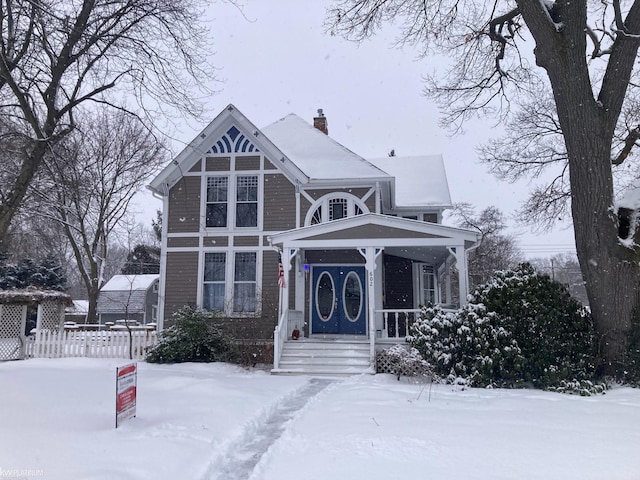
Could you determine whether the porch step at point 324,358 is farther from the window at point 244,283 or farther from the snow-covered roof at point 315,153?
the snow-covered roof at point 315,153

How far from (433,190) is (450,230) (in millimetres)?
6060

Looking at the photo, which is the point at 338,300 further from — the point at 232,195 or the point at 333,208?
the point at 232,195

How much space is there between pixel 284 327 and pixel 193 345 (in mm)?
2338

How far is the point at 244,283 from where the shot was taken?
15219 millimetres

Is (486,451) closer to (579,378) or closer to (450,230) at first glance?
(579,378)

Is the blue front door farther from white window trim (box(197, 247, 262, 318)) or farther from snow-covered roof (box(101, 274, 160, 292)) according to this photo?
snow-covered roof (box(101, 274, 160, 292))

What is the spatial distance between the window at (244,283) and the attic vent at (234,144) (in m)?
3.34

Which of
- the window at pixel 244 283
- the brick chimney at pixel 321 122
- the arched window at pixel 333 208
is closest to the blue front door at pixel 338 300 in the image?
the arched window at pixel 333 208

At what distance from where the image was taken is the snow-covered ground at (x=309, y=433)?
15.2 ft

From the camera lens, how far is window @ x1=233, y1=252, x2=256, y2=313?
589 inches

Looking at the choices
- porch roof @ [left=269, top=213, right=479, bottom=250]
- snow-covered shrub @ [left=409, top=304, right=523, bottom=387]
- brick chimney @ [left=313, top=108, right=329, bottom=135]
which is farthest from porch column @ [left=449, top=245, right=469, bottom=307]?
brick chimney @ [left=313, top=108, right=329, bottom=135]

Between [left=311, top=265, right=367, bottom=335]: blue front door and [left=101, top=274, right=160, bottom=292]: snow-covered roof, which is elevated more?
[left=101, top=274, right=160, bottom=292]: snow-covered roof

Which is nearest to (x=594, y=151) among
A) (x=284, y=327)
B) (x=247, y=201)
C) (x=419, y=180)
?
(x=284, y=327)

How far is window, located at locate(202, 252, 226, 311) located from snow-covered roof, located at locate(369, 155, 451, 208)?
6.16 meters
